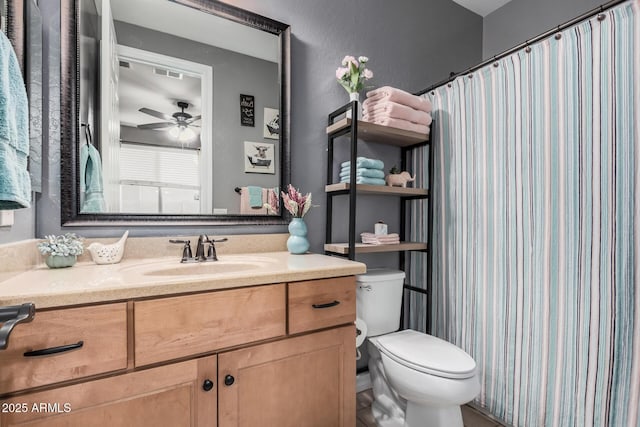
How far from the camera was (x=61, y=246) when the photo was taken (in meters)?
1.11

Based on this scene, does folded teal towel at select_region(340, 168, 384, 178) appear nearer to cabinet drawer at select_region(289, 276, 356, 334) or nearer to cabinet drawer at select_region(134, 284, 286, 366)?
cabinet drawer at select_region(289, 276, 356, 334)

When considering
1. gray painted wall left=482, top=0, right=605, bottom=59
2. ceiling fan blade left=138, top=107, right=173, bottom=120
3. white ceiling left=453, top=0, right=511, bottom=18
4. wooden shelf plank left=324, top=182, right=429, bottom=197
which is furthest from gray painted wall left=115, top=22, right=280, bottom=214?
gray painted wall left=482, top=0, right=605, bottom=59

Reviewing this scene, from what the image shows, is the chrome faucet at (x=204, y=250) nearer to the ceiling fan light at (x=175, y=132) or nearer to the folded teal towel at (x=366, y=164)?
the ceiling fan light at (x=175, y=132)

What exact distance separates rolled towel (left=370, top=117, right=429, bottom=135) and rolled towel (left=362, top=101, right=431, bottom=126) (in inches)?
0.7

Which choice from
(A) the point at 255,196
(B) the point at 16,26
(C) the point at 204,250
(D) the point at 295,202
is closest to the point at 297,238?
(D) the point at 295,202

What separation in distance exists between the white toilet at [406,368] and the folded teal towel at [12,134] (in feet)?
4.61

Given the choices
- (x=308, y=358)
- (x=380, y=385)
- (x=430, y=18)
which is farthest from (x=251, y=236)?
(x=430, y=18)

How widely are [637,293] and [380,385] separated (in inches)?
47.1

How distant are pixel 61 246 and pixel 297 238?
94 centimetres

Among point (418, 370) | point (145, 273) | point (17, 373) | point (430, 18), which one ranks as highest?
point (430, 18)

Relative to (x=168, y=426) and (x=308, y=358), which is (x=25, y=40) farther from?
(x=308, y=358)

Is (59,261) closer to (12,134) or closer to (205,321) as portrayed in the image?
(12,134)

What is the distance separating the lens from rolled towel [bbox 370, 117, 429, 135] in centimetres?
174

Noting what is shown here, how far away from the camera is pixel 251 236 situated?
158 centimetres
